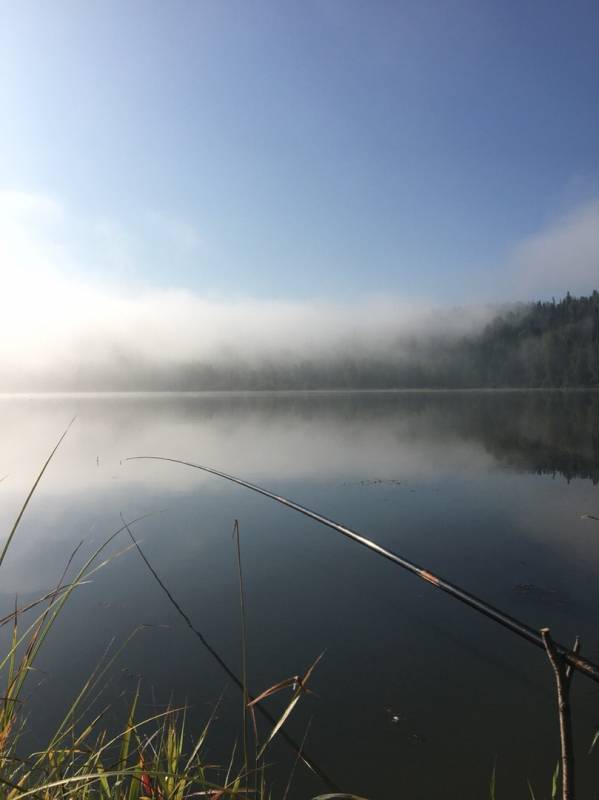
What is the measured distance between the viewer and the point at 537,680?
481 cm

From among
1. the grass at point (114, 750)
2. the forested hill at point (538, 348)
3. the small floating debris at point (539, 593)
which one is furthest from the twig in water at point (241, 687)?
the forested hill at point (538, 348)

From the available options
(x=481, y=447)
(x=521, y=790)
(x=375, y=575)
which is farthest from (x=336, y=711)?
(x=481, y=447)

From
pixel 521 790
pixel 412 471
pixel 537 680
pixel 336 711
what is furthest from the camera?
pixel 412 471

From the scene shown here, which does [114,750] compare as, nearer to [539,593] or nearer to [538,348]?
[539,593]

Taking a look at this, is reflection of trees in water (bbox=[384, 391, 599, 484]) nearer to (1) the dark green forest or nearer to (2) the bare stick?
(2) the bare stick

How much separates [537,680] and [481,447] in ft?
62.3

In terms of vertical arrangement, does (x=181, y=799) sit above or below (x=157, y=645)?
above

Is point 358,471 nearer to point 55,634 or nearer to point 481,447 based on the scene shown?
point 481,447

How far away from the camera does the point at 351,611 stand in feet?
20.7

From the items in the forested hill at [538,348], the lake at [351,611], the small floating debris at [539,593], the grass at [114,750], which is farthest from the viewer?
the forested hill at [538,348]

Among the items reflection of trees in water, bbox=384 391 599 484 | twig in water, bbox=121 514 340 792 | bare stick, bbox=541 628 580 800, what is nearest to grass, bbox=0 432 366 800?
twig in water, bbox=121 514 340 792

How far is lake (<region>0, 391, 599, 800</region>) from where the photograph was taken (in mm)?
3988

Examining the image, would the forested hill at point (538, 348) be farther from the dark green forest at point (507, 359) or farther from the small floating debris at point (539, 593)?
the small floating debris at point (539, 593)

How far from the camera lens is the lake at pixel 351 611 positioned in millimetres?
3988
